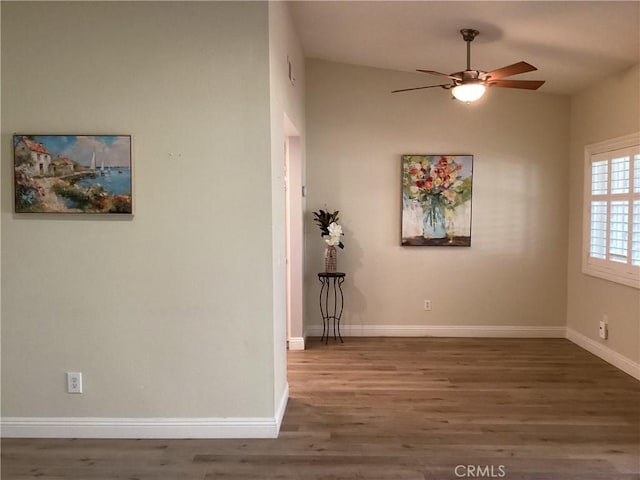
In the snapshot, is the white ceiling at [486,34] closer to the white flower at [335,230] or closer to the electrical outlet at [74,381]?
the white flower at [335,230]

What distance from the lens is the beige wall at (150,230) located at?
287 cm

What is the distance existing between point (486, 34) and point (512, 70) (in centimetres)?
58

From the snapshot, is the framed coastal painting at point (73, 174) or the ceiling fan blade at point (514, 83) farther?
the ceiling fan blade at point (514, 83)

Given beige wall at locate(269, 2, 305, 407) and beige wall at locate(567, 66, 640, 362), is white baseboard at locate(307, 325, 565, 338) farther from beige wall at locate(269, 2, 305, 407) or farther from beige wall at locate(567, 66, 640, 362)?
beige wall at locate(269, 2, 305, 407)

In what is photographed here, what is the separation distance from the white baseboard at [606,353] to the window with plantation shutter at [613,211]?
2.20 ft

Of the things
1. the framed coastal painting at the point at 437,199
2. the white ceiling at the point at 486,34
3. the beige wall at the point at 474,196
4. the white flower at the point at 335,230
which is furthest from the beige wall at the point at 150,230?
the framed coastal painting at the point at 437,199

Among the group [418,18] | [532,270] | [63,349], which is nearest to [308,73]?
[418,18]

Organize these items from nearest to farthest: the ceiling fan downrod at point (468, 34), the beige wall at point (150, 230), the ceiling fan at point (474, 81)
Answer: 1. the beige wall at point (150, 230)
2. the ceiling fan at point (474, 81)
3. the ceiling fan downrod at point (468, 34)

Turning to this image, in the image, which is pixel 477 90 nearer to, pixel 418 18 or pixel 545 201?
pixel 418 18

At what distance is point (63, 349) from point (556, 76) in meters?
4.69

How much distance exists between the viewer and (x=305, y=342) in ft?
16.8

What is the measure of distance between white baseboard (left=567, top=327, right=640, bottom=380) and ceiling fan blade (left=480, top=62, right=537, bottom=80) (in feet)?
8.66

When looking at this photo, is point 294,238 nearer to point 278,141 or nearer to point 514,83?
point 278,141

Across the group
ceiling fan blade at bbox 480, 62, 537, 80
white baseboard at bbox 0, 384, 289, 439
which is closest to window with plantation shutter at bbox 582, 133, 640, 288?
ceiling fan blade at bbox 480, 62, 537, 80
